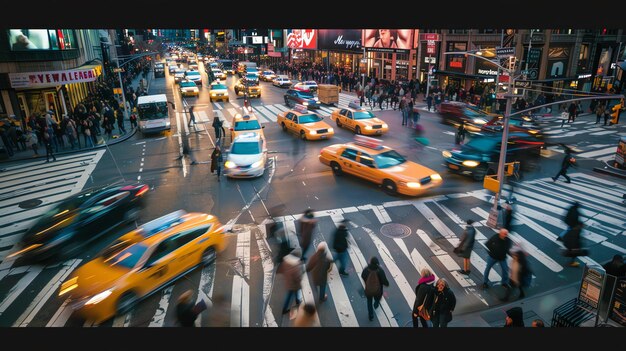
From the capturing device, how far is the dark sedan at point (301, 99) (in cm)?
3309

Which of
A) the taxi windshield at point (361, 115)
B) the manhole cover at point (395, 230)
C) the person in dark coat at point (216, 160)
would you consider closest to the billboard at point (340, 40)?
the taxi windshield at point (361, 115)

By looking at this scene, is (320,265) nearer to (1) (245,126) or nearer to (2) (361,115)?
(1) (245,126)

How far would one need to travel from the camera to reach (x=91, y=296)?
8.19 meters

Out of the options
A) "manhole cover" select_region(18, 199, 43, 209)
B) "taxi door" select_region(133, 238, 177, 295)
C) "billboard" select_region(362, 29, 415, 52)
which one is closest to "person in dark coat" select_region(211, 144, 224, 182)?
"manhole cover" select_region(18, 199, 43, 209)

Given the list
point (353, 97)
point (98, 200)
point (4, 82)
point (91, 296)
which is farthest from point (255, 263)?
point (353, 97)

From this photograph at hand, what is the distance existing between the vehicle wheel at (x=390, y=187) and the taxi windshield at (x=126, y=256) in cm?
873

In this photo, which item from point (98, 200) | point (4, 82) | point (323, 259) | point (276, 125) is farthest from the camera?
point (276, 125)

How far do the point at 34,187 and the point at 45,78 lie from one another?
35.5 ft

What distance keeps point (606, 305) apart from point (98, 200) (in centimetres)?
1292

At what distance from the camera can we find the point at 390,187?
1444 cm

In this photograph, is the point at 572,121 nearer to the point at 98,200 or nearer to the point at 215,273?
the point at 215,273

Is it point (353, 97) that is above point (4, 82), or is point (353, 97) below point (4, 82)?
below

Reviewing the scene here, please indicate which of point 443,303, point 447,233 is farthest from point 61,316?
point 447,233

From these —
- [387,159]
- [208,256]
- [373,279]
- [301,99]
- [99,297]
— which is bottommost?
[208,256]
